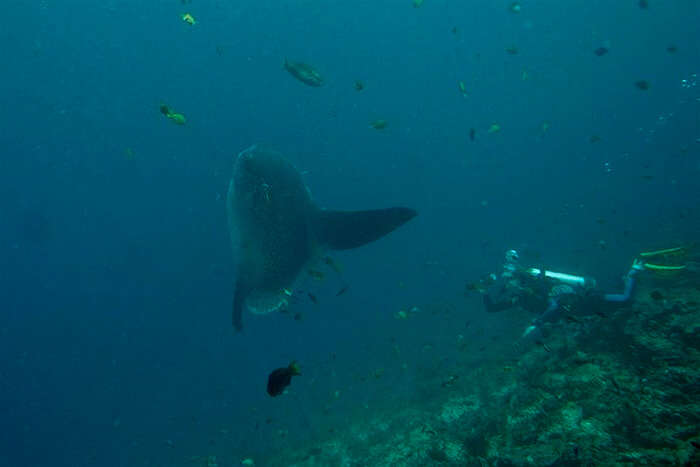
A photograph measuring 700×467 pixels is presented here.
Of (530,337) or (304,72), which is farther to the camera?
(530,337)

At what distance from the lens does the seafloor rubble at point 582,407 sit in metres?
4.99

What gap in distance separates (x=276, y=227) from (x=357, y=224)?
1.27 metres

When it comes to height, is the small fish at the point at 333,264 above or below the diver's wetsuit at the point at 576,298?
above

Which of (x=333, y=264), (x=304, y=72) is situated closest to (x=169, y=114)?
(x=304, y=72)

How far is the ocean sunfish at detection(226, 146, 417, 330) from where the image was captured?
15.2 feet

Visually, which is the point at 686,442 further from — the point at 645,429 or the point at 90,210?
the point at 90,210

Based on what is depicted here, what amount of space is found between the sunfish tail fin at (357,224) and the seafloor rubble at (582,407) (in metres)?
3.49

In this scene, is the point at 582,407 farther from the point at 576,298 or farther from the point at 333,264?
the point at 576,298

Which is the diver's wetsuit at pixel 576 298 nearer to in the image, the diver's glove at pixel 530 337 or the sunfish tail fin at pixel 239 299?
the diver's glove at pixel 530 337

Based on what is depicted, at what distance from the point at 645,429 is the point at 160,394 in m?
63.1

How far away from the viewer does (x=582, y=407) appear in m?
6.02

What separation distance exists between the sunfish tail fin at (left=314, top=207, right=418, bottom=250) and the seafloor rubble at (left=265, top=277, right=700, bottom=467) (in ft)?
11.4

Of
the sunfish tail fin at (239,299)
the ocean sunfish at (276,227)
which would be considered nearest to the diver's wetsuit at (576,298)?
the ocean sunfish at (276,227)

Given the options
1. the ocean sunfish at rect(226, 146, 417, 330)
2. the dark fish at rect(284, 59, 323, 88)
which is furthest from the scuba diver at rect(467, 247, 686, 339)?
the dark fish at rect(284, 59, 323, 88)
